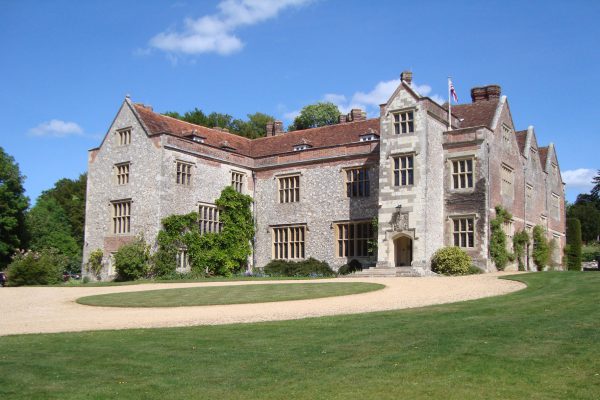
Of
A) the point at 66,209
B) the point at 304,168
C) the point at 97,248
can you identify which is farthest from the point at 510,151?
the point at 66,209

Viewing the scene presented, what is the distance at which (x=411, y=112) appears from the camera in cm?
2817

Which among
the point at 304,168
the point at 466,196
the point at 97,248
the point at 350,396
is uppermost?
the point at 304,168

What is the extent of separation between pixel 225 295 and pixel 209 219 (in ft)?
45.5

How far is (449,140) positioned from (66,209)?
43.8 metres

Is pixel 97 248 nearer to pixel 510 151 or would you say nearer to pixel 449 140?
pixel 449 140

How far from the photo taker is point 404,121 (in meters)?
28.4

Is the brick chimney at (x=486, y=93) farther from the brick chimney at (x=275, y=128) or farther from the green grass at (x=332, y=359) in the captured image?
the green grass at (x=332, y=359)

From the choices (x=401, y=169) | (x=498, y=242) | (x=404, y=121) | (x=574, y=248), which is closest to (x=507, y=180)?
(x=498, y=242)

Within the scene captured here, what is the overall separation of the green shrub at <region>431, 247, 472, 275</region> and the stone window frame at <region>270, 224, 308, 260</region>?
8.31m

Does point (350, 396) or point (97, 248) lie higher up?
point (97, 248)

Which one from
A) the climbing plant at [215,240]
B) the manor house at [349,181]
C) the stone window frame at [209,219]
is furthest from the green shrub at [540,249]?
the stone window frame at [209,219]

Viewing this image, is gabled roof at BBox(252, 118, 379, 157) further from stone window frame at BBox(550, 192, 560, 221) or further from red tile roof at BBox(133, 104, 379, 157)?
stone window frame at BBox(550, 192, 560, 221)

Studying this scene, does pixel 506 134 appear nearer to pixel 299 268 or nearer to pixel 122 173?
pixel 299 268

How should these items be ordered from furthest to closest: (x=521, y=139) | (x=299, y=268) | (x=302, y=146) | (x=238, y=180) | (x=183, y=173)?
(x=521, y=139) < (x=302, y=146) < (x=238, y=180) < (x=183, y=173) < (x=299, y=268)
